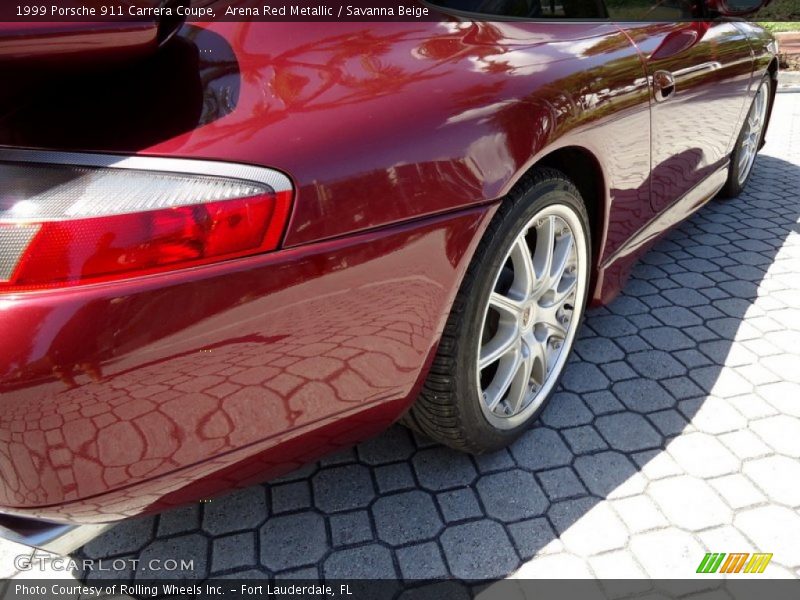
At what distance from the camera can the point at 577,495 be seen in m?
1.84

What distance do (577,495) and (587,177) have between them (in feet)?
3.46

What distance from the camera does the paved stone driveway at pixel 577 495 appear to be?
1.66 metres

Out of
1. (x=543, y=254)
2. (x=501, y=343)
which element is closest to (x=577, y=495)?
(x=501, y=343)

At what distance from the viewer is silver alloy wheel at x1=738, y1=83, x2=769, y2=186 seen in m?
3.90

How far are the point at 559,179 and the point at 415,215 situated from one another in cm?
69

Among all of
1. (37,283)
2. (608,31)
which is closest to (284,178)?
(37,283)

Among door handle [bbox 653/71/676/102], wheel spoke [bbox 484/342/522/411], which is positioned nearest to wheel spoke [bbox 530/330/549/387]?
wheel spoke [bbox 484/342/522/411]

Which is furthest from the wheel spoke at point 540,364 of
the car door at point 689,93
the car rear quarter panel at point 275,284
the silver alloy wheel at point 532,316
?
the car door at point 689,93

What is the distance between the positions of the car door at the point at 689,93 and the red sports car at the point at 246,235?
58 cm

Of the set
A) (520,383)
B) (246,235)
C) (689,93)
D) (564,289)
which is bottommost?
(520,383)

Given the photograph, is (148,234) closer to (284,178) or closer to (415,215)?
(284,178)

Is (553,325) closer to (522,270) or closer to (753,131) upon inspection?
(522,270)

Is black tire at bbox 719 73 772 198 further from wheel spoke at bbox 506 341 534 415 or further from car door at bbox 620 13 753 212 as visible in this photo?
wheel spoke at bbox 506 341 534 415

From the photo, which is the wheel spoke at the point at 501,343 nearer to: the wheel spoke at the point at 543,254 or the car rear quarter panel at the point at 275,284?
the wheel spoke at the point at 543,254
